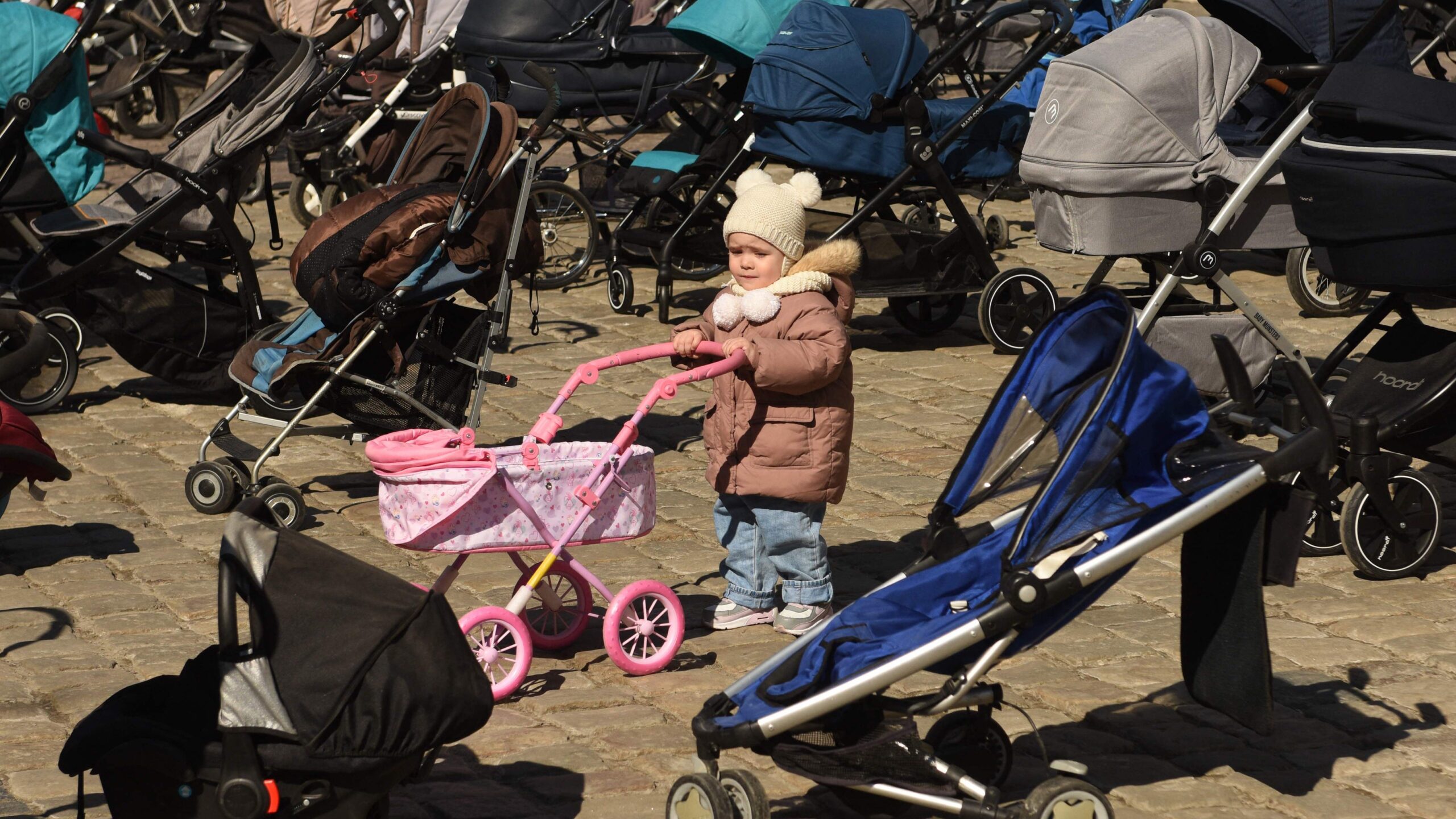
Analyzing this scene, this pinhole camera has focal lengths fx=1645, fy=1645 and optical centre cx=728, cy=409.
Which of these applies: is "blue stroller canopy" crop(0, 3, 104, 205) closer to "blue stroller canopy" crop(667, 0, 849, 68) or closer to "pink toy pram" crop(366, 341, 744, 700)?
"blue stroller canopy" crop(667, 0, 849, 68)

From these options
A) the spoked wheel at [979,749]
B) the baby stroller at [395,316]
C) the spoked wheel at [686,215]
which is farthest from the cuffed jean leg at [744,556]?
the spoked wheel at [686,215]

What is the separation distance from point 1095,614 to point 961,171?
13.5 feet

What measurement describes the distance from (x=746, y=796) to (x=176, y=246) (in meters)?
5.93

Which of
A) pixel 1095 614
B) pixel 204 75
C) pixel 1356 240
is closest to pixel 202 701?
pixel 1095 614

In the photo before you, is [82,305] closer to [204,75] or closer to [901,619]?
[901,619]

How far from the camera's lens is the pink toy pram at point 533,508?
4.73m

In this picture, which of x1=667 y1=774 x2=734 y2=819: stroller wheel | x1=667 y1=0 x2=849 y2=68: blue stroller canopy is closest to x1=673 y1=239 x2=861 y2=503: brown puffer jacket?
x1=667 y1=774 x2=734 y2=819: stroller wheel

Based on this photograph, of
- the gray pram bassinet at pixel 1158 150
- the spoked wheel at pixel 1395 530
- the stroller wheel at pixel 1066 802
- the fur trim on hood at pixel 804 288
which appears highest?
the gray pram bassinet at pixel 1158 150

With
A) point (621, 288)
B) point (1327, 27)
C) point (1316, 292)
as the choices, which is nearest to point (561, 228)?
point (621, 288)

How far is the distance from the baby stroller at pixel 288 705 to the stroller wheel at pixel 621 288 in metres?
6.68

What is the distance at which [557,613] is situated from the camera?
5.45 m

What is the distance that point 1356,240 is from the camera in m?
5.64

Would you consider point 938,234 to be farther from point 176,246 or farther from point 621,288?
point 176,246

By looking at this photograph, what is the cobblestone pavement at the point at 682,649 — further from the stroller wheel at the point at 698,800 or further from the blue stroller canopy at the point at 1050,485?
the blue stroller canopy at the point at 1050,485
